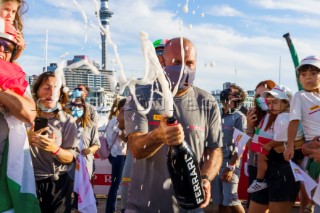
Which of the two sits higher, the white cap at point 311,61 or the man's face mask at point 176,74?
the white cap at point 311,61

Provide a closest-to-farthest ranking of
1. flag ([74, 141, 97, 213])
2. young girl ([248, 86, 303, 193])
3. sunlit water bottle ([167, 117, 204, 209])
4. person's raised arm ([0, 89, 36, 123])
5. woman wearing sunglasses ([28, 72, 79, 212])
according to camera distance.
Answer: person's raised arm ([0, 89, 36, 123]) → sunlit water bottle ([167, 117, 204, 209]) → woman wearing sunglasses ([28, 72, 79, 212]) → young girl ([248, 86, 303, 193]) → flag ([74, 141, 97, 213])

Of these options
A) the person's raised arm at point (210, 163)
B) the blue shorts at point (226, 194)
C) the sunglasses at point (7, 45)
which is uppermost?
the sunglasses at point (7, 45)

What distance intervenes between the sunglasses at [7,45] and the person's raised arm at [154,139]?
0.85m

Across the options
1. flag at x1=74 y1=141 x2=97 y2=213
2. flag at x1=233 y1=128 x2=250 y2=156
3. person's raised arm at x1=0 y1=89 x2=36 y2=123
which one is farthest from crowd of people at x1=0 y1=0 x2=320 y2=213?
flag at x1=74 y1=141 x2=97 y2=213

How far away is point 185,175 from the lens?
7.89 feet

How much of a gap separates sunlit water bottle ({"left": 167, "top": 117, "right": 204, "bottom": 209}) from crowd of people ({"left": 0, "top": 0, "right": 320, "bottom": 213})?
7cm

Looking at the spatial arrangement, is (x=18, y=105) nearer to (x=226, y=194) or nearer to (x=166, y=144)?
(x=166, y=144)

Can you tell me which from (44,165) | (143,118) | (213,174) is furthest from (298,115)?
(44,165)

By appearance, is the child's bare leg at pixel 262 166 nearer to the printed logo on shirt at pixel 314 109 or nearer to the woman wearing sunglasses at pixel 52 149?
the printed logo on shirt at pixel 314 109

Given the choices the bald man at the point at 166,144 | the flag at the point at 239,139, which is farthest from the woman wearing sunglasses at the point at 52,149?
the flag at the point at 239,139

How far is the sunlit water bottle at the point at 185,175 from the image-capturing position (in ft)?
7.88

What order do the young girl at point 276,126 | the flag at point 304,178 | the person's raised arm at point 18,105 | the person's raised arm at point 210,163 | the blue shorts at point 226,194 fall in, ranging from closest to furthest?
the person's raised arm at point 18,105 < the person's raised arm at point 210,163 < the flag at point 304,178 < the young girl at point 276,126 < the blue shorts at point 226,194

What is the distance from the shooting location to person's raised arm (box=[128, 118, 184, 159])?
2312 millimetres

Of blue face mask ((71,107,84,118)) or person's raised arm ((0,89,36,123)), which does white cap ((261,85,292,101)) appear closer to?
blue face mask ((71,107,84,118))
